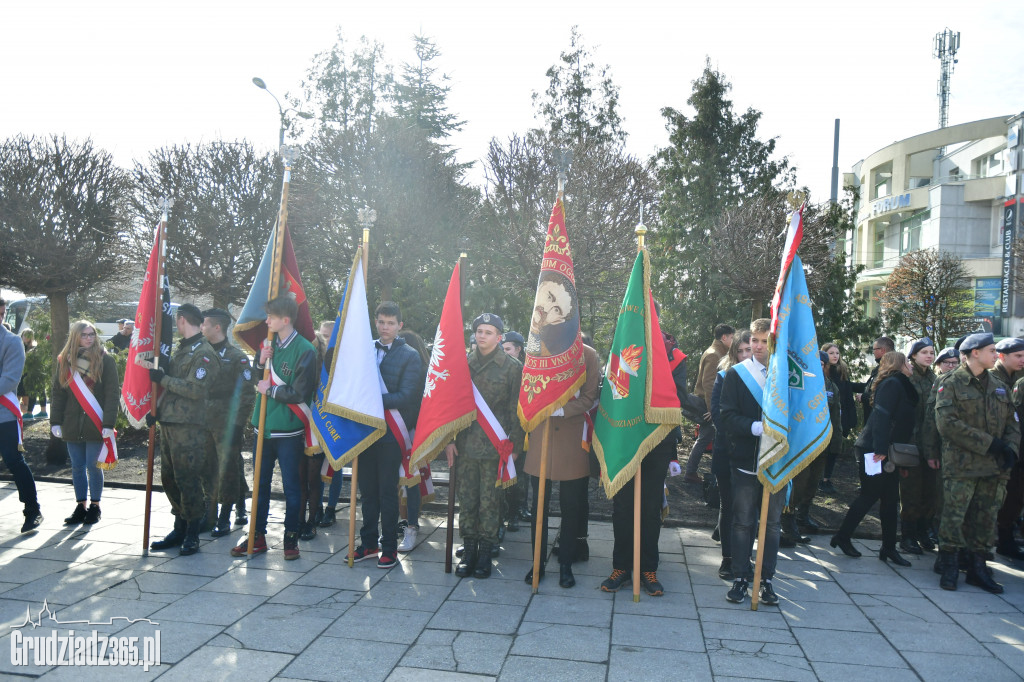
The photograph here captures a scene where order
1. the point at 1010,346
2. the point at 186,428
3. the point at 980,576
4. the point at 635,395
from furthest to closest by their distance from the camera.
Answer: the point at 186,428 < the point at 1010,346 < the point at 980,576 < the point at 635,395

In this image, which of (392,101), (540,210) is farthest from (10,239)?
(392,101)

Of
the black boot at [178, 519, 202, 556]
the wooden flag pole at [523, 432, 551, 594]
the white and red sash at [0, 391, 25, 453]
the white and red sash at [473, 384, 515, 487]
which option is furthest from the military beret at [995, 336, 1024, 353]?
the white and red sash at [0, 391, 25, 453]

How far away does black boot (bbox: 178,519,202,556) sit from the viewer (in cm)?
591

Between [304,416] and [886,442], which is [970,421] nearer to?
[886,442]

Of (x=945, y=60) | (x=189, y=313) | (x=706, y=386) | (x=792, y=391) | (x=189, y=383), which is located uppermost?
(x=945, y=60)

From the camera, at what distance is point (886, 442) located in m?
6.01

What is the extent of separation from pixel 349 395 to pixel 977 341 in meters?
4.98

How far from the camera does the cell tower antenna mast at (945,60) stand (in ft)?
166

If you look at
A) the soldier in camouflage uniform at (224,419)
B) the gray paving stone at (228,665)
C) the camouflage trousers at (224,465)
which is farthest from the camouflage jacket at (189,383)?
the gray paving stone at (228,665)

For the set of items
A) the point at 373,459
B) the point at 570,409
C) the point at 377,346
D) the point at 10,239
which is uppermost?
the point at 10,239

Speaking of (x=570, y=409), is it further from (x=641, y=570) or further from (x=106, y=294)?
(x=106, y=294)

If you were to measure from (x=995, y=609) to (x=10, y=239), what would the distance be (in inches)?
534

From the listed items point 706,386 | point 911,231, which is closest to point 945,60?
point 911,231

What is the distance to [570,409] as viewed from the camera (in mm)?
5406
